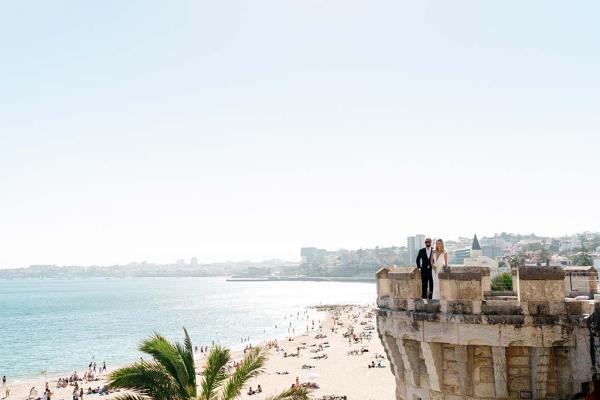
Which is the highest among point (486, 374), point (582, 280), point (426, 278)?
point (426, 278)

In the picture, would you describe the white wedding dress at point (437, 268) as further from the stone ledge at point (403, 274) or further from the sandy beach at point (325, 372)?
the sandy beach at point (325, 372)

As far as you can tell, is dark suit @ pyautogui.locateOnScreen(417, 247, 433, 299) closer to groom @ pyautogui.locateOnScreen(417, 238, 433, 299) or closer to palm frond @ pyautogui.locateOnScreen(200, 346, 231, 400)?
groom @ pyautogui.locateOnScreen(417, 238, 433, 299)

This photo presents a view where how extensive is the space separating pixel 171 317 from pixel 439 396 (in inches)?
5112

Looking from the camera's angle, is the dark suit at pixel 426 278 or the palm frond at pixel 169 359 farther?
the palm frond at pixel 169 359

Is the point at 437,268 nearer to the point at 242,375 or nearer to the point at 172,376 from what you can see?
the point at 242,375

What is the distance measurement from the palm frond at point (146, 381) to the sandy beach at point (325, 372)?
82.1 feet

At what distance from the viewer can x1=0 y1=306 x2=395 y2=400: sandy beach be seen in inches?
1597

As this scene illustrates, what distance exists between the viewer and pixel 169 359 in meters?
11.1

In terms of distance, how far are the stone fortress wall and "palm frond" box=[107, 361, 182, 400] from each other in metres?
5.25

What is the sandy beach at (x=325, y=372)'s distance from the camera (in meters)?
40.6

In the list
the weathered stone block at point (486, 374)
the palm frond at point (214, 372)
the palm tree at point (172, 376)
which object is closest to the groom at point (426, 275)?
the weathered stone block at point (486, 374)

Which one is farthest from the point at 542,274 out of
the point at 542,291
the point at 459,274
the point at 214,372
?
the point at 214,372

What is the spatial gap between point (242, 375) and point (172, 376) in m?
1.44

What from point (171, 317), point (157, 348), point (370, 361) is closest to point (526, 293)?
point (157, 348)
